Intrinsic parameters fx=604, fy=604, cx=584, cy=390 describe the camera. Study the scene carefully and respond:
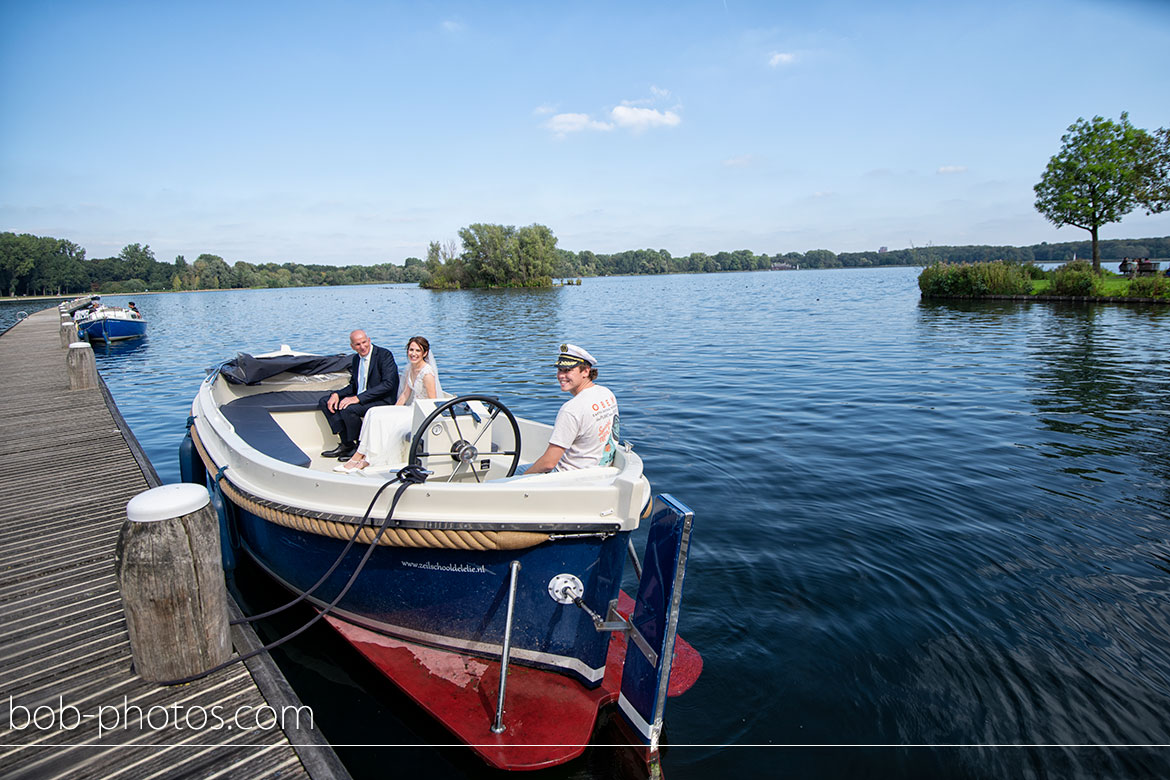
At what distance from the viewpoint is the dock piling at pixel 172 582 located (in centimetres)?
315

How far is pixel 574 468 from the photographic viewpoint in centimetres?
411

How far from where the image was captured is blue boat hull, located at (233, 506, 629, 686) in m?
3.54

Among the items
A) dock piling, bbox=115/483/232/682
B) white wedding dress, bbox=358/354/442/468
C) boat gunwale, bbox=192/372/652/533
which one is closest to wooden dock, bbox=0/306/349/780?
dock piling, bbox=115/483/232/682

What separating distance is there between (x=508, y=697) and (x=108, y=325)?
33.0m

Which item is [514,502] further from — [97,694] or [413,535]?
[97,694]

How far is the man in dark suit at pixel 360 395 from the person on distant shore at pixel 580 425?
321 cm

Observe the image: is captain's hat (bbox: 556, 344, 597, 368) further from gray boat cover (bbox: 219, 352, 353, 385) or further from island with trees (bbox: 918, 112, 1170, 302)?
island with trees (bbox: 918, 112, 1170, 302)

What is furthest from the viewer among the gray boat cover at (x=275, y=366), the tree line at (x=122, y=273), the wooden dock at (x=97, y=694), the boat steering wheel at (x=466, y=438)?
the tree line at (x=122, y=273)

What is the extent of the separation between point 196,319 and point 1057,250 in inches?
5509

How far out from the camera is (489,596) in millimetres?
3689

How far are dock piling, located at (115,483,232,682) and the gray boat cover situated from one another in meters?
5.28

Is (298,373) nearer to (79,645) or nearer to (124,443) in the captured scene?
(124,443)

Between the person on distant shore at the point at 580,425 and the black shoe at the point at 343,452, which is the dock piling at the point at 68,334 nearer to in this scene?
the black shoe at the point at 343,452

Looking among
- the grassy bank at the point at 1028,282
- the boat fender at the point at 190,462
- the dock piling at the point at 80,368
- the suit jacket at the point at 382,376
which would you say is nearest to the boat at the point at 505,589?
the suit jacket at the point at 382,376
